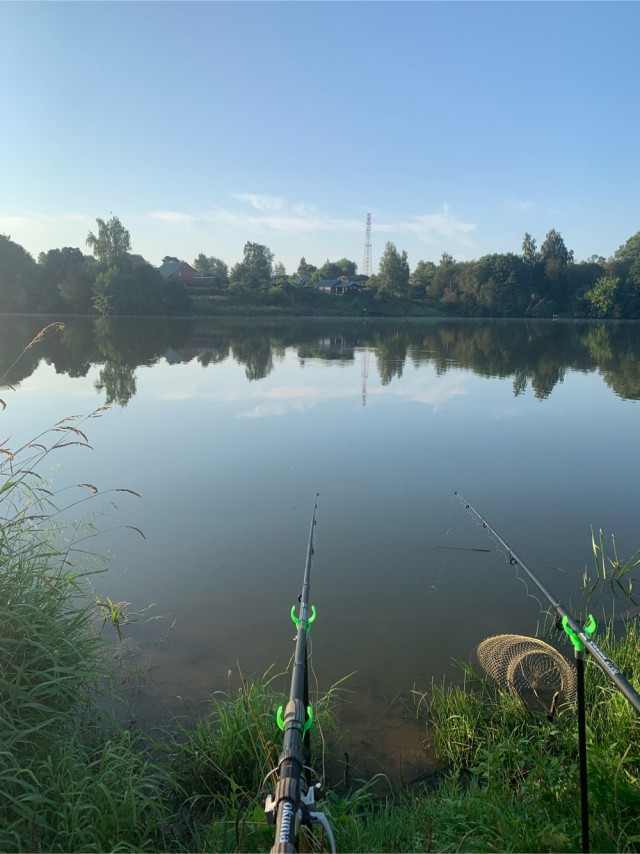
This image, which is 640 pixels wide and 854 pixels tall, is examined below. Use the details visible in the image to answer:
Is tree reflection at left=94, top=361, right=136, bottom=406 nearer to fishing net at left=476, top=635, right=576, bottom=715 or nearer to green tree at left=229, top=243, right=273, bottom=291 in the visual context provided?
fishing net at left=476, top=635, right=576, bottom=715

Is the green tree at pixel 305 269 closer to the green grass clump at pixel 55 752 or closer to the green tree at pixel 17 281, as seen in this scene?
the green tree at pixel 17 281

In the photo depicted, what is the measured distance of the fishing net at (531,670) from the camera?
12.2ft

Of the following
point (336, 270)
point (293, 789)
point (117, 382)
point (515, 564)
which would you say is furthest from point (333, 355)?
point (336, 270)

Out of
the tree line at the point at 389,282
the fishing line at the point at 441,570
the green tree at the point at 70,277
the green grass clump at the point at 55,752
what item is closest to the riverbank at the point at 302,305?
the tree line at the point at 389,282

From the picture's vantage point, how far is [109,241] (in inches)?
2879

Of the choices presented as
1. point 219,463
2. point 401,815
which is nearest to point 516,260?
point 219,463

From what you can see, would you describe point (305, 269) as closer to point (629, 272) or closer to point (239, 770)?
point (629, 272)

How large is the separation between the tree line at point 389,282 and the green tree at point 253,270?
0.53 ft

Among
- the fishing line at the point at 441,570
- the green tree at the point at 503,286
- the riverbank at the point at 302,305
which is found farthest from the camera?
the green tree at the point at 503,286

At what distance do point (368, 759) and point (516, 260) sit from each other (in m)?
92.6

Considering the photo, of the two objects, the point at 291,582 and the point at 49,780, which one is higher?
the point at 49,780

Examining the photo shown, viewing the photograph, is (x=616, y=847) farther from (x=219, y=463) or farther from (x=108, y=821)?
(x=219, y=463)

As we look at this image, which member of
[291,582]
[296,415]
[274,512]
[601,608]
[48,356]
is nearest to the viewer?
[601,608]

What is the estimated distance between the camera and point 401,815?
2.69 metres
